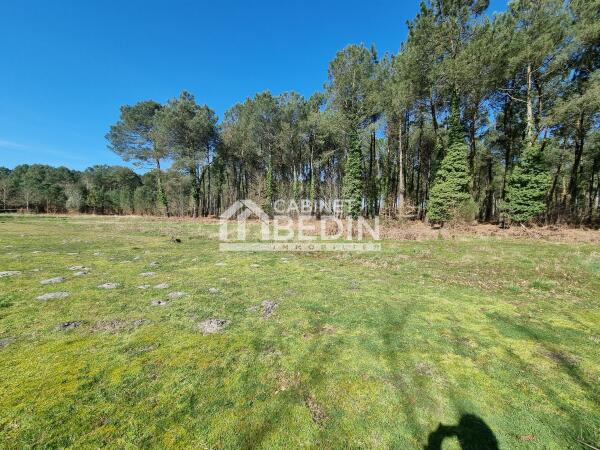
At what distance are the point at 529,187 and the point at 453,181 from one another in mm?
4187

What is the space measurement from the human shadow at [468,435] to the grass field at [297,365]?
0.01m

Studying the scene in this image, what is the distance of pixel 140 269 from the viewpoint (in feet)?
21.3

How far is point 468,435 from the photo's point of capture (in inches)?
79.4

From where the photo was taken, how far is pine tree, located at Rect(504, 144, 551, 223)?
15672mm

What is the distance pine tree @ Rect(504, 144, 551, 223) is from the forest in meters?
0.07

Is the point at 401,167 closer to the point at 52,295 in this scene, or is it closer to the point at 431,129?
the point at 431,129

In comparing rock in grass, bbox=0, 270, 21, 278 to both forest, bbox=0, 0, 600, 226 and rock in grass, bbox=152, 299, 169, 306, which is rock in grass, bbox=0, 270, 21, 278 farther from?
forest, bbox=0, 0, 600, 226

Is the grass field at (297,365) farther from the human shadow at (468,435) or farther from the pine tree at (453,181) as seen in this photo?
the pine tree at (453,181)

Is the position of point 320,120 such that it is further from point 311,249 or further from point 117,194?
point 117,194

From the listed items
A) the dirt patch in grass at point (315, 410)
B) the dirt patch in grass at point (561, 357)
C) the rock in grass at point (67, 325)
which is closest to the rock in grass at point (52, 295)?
the rock in grass at point (67, 325)

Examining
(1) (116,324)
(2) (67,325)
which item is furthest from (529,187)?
(2) (67,325)

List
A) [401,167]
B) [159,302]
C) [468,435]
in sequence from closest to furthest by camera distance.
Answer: [468,435]
[159,302]
[401,167]

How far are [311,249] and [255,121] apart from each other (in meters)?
24.8

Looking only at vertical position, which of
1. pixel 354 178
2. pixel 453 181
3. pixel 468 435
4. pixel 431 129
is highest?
pixel 431 129
